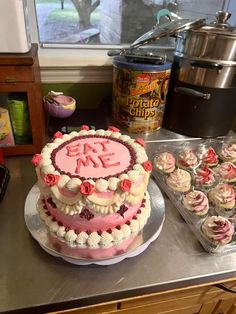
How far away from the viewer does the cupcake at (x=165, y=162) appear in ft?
2.52

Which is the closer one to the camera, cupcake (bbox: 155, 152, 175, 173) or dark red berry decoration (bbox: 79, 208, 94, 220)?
dark red berry decoration (bbox: 79, 208, 94, 220)

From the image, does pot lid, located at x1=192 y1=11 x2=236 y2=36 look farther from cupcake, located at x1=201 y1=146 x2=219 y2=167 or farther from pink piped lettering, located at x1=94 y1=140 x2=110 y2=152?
pink piped lettering, located at x1=94 y1=140 x2=110 y2=152

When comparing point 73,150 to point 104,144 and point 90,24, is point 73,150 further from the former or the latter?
point 90,24

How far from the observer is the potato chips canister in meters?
0.82

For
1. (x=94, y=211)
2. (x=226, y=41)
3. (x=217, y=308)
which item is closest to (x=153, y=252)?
(x=94, y=211)

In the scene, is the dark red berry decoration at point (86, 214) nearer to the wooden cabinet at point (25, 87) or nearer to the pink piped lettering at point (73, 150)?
the pink piped lettering at point (73, 150)

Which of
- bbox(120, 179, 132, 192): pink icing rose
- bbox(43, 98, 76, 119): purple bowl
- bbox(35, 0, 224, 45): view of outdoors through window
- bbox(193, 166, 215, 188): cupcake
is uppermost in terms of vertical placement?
bbox(35, 0, 224, 45): view of outdoors through window

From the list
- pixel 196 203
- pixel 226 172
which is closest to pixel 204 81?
pixel 226 172

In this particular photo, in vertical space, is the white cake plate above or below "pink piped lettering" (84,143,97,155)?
below

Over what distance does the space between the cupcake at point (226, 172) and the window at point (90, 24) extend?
55cm

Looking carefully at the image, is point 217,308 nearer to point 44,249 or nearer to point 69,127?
point 44,249

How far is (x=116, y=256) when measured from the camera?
51 centimetres

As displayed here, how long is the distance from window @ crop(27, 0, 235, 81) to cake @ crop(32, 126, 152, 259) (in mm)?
530

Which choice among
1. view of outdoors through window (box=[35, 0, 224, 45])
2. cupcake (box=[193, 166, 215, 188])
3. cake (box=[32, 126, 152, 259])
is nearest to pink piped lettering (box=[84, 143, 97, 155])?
cake (box=[32, 126, 152, 259])
